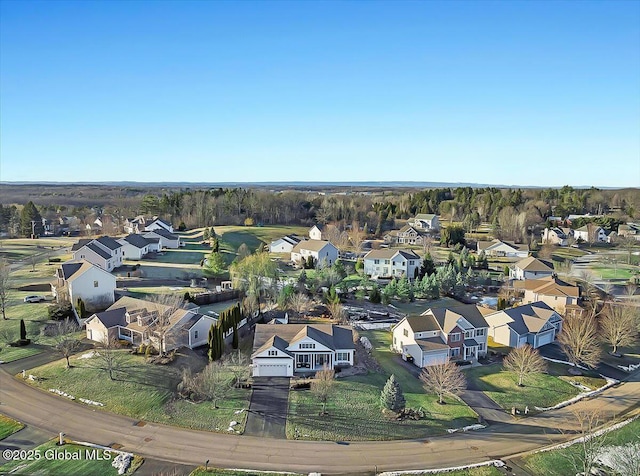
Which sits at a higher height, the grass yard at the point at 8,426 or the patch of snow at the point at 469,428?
the grass yard at the point at 8,426

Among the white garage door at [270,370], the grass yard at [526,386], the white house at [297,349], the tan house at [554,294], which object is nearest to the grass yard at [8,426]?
the white house at [297,349]

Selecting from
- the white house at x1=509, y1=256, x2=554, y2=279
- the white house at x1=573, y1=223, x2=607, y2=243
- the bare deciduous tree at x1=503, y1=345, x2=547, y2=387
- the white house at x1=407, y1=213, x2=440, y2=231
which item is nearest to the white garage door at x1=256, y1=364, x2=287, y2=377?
the bare deciduous tree at x1=503, y1=345, x2=547, y2=387

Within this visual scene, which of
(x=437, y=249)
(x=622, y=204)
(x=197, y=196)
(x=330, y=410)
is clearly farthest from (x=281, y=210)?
(x=622, y=204)

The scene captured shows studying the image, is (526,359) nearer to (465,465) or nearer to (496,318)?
(496,318)

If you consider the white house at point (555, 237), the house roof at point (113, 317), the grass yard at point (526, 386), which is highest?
the white house at point (555, 237)

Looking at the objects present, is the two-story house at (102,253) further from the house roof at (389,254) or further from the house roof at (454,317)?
the house roof at (454,317)

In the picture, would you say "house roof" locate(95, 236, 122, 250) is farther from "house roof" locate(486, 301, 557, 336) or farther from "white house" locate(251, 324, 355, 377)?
"house roof" locate(486, 301, 557, 336)
